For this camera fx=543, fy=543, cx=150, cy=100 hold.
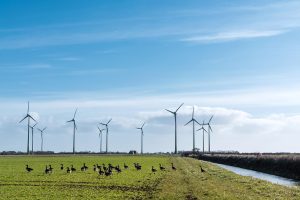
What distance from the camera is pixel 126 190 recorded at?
125 feet

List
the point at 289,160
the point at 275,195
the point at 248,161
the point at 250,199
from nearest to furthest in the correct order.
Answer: the point at 250,199 < the point at 275,195 < the point at 289,160 < the point at 248,161

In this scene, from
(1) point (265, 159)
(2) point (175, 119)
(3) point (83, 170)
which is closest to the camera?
(3) point (83, 170)

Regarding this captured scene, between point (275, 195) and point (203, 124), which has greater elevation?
point (203, 124)

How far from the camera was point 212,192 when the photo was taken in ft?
118

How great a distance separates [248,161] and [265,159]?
12.1 metres

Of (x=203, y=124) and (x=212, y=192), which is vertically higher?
(x=203, y=124)

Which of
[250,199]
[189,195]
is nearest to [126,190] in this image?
[189,195]

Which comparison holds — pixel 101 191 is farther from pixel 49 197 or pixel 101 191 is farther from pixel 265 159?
pixel 265 159

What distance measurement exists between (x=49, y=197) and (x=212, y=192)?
1072 cm

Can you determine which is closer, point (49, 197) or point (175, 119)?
point (49, 197)

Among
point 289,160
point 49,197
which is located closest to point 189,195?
point 49,197

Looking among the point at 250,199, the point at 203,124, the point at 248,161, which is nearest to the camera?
the point at 250,199

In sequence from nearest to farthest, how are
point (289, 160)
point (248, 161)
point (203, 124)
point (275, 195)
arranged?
point (275, 195) → point (289, 160) → point (248, 161) → point (203, 124)

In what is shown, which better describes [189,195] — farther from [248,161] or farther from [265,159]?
[248,161]
